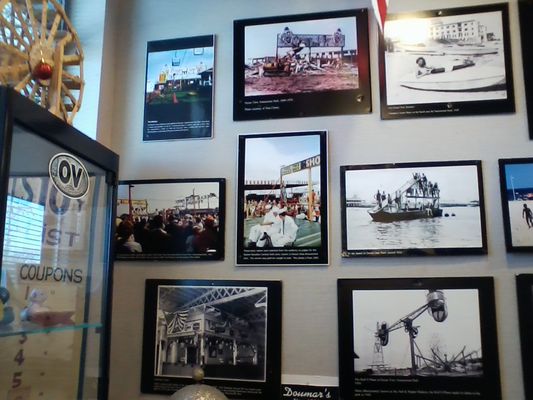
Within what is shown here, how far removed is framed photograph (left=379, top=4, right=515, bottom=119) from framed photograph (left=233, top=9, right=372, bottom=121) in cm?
9

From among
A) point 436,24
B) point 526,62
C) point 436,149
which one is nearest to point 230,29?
point 436,24

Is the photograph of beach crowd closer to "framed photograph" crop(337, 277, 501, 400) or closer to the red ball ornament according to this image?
"framed photograph" crop(337, 277, 501, 400)

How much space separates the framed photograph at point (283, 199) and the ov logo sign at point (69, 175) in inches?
20.6

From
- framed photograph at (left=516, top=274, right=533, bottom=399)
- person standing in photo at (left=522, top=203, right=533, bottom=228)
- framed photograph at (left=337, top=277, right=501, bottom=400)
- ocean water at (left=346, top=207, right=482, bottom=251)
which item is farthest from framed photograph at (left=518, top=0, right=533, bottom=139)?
framed photograph at (left=337, top=277, right=501, bottom=400)

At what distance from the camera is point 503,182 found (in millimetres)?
1569

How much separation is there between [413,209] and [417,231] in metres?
0.07

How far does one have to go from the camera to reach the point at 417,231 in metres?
1.60

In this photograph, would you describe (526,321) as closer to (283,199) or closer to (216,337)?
(283,199)

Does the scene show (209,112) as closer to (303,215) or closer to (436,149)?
(303,215)

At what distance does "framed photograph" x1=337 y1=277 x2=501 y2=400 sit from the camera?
1.50 meters

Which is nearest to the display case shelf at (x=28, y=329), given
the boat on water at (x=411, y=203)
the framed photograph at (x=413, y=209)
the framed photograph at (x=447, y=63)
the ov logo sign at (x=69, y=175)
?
the ov logo sign at (x=69, y=175)

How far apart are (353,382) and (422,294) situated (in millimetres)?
332

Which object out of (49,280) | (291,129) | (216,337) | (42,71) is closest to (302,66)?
(291,129)

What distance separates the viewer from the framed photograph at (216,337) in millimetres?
1609
